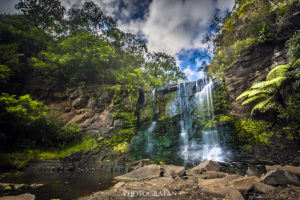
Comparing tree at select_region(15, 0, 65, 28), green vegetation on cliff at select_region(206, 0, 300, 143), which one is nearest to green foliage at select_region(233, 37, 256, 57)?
green vegetation on cliff at select_region(206, 0, 300, 143)

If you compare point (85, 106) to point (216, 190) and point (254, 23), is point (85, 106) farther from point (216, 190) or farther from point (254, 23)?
point (254, 23)

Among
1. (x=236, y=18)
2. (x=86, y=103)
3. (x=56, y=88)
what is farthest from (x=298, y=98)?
(x=56, y=88)

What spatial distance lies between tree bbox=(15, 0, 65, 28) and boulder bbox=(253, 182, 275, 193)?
71.8 feet

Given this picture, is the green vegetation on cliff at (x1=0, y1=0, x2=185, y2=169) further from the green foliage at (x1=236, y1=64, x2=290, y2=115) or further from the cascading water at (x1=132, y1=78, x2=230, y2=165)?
the green foliage at (x1=236, y1=64, x2=290, y2=115)

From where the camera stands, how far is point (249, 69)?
8.57 m

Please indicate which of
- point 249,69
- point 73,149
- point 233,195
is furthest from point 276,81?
point 73,149

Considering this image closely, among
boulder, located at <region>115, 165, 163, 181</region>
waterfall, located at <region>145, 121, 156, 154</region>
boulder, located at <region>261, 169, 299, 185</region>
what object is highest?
waterfall, located at <region>145, 121, 156, 154</region>

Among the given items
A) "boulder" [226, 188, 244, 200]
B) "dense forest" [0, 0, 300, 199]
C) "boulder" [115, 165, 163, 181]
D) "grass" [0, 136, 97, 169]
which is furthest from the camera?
"grass" [0, 136, 97, 169]

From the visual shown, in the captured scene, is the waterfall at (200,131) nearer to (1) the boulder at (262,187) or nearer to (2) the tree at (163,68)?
(1) the boulder at (262,187)

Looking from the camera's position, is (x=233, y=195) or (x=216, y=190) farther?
(x=216, y=190)

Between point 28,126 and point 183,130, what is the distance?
11.1 metres

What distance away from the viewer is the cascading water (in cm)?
866

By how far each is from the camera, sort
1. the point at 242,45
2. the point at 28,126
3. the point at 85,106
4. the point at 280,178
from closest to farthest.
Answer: the point at 280,178, the point at 28,126, the point at 242,45, the point at 85,106

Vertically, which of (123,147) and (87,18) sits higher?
(87,18)
